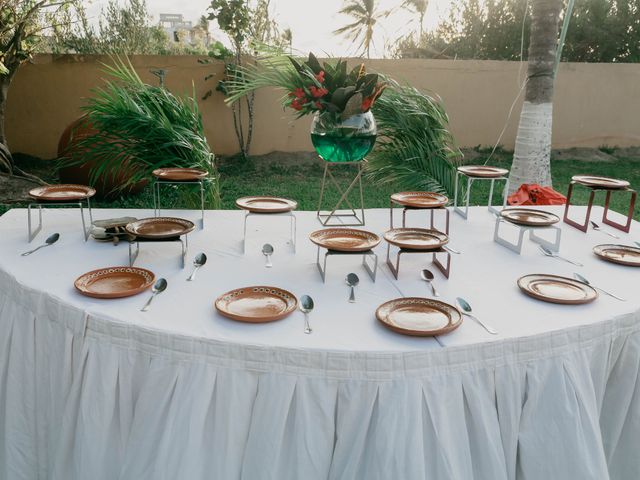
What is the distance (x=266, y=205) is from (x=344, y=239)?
49cm

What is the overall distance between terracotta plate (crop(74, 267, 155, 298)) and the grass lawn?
3.42m

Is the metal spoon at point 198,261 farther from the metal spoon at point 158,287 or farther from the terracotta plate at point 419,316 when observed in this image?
the terracotta plate at point 419,316

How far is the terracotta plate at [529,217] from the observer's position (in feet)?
6.50

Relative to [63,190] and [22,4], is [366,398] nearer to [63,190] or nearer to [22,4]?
[63,190]

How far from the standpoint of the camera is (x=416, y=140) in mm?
3889

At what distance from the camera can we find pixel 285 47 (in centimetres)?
316

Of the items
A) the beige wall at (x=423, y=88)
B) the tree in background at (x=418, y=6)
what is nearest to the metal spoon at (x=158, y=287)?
the beige wall at (x=423, y=88)

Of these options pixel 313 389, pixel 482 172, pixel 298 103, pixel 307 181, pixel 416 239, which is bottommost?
pixel 307 181

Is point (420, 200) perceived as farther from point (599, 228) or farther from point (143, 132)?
point (143, 132)

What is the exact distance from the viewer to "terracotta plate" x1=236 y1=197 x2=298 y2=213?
2016 mm

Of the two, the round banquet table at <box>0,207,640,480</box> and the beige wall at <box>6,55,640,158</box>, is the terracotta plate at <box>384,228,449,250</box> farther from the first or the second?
the beige wall at <box>6,55,640,158</box>

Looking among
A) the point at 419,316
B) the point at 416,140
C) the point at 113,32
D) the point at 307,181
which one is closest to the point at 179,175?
the point at 419,316

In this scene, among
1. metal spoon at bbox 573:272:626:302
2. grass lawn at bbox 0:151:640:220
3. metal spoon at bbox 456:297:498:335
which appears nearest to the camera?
metal spoon at bbox 456:297:498:335

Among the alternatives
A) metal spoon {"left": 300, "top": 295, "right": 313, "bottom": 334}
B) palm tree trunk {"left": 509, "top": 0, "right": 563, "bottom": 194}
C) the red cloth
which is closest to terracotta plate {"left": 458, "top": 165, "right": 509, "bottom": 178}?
the red cloth
